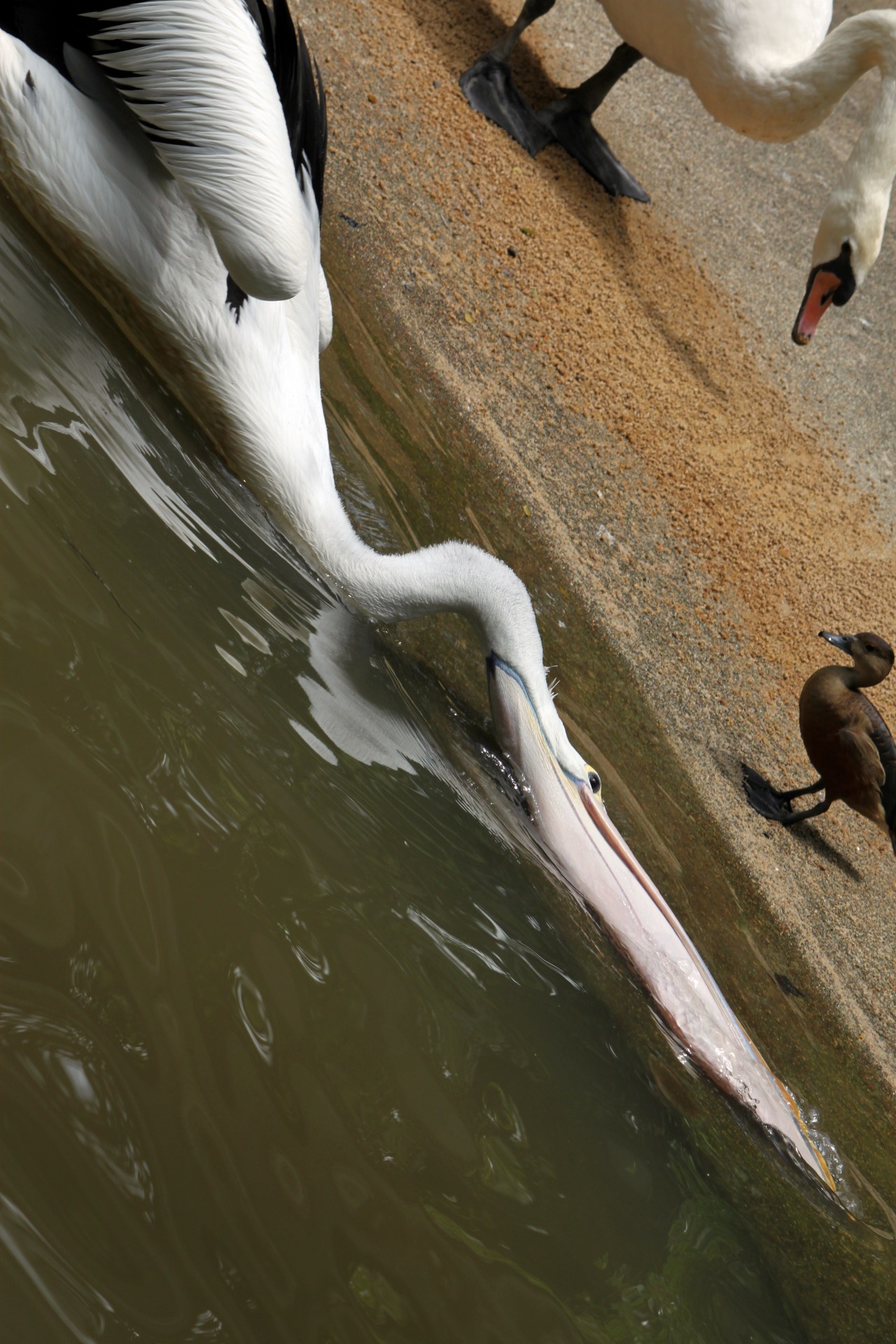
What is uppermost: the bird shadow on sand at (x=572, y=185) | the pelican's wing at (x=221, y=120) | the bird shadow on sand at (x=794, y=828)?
the bird shadow on sand at (x=572, y=185)

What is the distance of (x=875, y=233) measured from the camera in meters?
3.72

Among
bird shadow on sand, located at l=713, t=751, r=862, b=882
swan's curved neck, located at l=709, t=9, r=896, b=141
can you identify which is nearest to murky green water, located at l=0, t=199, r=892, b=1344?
bird shadow on sand, located at l=713, t=751, r=862, b=882

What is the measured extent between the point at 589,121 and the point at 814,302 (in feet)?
3.80

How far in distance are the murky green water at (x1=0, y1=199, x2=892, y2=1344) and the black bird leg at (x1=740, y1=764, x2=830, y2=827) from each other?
3.51ft

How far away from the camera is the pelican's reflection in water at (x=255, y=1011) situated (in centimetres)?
94

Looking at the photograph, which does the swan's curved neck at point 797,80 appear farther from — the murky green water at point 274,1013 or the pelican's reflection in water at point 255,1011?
the pelican's reflection in water at point 255,1011

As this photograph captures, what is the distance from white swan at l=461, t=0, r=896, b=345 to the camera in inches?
142

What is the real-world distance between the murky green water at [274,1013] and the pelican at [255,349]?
0.43 feet

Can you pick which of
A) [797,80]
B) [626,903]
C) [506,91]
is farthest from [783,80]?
[626,903]

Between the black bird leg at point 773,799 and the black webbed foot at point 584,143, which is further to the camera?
the black webbed foot at point 584,143

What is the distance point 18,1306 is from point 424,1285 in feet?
1.26

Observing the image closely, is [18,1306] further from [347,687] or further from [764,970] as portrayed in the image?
[764,970]

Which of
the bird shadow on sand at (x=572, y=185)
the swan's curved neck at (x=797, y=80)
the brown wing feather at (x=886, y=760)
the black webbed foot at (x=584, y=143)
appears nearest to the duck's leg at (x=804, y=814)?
the brown wing feather at (x=886, y=760)

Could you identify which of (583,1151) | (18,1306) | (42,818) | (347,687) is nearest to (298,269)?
(347,687)
